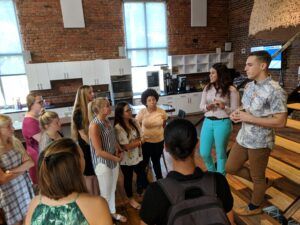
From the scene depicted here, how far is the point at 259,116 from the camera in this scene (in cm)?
197

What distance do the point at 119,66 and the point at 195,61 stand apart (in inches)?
103

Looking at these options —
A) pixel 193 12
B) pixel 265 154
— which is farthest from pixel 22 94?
pixel 265 154

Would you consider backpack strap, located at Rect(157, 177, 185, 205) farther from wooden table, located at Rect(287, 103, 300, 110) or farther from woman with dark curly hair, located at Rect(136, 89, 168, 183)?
wooden table, located at Rect(287, 103, 300, 110)

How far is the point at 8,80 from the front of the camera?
5945mm

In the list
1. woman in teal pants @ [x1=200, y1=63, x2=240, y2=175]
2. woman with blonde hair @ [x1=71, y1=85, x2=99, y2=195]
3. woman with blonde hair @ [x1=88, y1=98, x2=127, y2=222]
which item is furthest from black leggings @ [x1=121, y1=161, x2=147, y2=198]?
woman in teal pants @ [x1=200, y1=63, x2=240, y2=175]

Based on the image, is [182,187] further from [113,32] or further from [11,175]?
[113,32]

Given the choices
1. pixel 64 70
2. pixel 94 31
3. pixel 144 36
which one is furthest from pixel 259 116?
pixel 144 36

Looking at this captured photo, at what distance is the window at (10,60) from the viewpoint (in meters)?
5.66

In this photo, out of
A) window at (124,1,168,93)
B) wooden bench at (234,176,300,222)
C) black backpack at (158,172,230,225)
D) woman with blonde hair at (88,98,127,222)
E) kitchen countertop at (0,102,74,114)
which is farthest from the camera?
window at (124,1,168,93)

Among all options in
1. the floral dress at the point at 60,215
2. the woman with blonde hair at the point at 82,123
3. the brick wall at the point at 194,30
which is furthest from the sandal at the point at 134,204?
the brick wall at the point at 194,30

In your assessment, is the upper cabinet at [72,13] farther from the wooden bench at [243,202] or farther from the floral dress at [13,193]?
the wooden bench at [243,202]

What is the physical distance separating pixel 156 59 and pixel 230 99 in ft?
16.2

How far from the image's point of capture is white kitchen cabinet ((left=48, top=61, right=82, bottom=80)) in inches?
225

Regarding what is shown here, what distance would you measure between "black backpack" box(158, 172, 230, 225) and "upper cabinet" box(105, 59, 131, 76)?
5363mm
